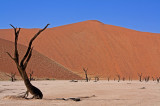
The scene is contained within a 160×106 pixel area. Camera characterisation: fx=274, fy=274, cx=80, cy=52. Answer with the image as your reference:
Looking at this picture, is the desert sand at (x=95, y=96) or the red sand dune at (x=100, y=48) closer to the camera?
the desert sand at (x=95, y=96)

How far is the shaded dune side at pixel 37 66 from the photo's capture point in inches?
1901

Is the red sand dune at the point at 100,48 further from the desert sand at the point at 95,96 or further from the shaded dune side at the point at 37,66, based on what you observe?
the desert sand at the point at 95,96

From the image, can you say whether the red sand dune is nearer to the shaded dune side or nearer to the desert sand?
the shaded dune side

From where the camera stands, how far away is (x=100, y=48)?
73250mm

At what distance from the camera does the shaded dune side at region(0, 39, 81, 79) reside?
158 feet

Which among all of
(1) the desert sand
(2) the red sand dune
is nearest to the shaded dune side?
(2) the red sand dune

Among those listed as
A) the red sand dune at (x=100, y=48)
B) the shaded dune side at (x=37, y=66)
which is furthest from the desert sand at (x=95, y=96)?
the red sand dune at (x=100, y=48)

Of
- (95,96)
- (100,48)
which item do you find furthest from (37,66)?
(95,96)

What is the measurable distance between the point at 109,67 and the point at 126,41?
56.8 feet

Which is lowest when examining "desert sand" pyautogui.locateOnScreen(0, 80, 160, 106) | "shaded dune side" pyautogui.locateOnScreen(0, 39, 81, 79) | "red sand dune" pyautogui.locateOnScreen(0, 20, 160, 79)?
"desert sand" pyautogui.locateOnScreen(0, 80, 160, 106)

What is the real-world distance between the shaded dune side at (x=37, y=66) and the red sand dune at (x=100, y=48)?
714cm

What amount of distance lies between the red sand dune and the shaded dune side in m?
7.14

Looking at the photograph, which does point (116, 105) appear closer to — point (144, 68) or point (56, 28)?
point (144, 68)

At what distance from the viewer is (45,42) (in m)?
74.6
